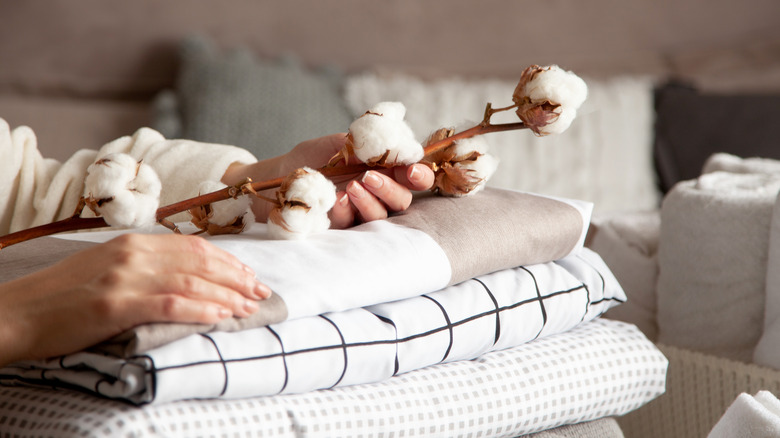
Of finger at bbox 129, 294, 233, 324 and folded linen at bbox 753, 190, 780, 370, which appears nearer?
finger at bbox 129, 294, 233, 324

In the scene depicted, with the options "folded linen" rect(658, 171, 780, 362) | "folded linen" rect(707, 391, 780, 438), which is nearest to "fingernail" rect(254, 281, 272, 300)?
"folded linen" rect(707, 391, 780, 438)

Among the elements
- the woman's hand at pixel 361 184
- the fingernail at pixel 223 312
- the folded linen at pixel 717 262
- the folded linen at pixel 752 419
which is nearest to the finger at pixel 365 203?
the woman's hand at pixel 361 184

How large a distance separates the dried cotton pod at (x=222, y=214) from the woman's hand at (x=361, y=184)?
74mm

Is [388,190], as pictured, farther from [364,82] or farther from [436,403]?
[364,82]

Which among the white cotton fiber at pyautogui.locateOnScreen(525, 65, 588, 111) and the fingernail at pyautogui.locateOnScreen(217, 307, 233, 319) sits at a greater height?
the white cotton fiber at pyautogui.locateOnScreen(525, 65, 588, 111)

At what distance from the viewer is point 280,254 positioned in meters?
0.57

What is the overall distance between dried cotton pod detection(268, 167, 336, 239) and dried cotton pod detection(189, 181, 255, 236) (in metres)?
0.05

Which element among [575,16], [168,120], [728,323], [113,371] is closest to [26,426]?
[113,371]

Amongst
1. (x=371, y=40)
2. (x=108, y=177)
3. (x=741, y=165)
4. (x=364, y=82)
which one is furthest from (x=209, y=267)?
(x=371, y=40)

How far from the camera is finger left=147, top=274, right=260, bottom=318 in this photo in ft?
1.56

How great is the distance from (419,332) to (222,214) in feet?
0.69

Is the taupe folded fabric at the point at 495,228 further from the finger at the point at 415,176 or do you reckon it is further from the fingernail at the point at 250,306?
the fingernail at the point at 250,306

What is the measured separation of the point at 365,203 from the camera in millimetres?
674

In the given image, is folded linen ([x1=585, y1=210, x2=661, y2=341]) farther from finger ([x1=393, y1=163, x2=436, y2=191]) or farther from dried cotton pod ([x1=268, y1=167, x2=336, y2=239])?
dried cotton pod ([x1=268, y1=167, x2=336, y2=239])
